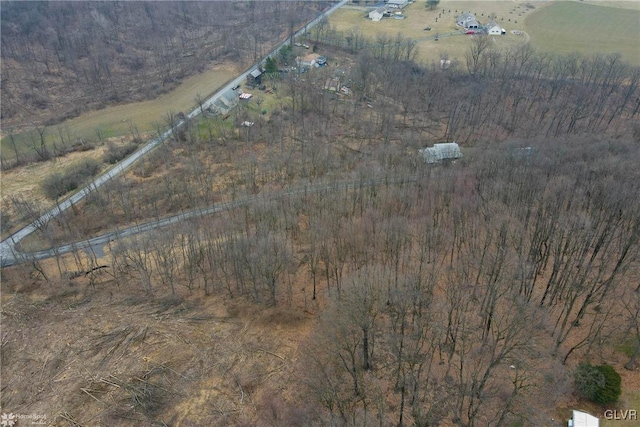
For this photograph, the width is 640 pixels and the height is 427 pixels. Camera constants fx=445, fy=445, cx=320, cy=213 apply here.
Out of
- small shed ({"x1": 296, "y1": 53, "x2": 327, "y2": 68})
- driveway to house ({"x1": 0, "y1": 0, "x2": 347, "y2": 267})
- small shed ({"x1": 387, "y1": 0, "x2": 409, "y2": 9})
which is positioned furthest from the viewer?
small shed ({"x1": 387, "y1": 0, "x2": 409, "y2": 9})

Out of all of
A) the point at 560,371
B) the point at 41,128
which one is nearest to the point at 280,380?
the point at 560,371

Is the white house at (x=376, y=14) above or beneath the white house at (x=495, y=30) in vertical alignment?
above

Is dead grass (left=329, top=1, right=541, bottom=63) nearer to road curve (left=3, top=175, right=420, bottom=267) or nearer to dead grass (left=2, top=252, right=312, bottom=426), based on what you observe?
road curve (left=3, top=175, right=420, bottom=267)

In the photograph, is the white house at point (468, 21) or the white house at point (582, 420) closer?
the white house at point (582, 420)

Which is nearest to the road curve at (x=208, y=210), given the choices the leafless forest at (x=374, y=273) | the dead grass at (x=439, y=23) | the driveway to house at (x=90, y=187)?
the leafless forest at (x=374, y=273)

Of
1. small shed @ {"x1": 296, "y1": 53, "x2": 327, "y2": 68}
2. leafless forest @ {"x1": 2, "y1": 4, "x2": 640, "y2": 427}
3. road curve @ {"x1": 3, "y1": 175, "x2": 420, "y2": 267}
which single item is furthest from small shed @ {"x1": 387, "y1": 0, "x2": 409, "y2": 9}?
road curve @ {"x1": 3, "y1": 175, "x2": 420, "y2": 267}

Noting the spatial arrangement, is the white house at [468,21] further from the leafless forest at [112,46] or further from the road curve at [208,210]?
the road curve at [208,210]

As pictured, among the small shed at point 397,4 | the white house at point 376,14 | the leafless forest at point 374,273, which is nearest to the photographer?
the leafless forest at point 374,273

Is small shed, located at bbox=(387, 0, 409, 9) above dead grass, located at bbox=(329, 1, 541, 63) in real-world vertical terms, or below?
above
